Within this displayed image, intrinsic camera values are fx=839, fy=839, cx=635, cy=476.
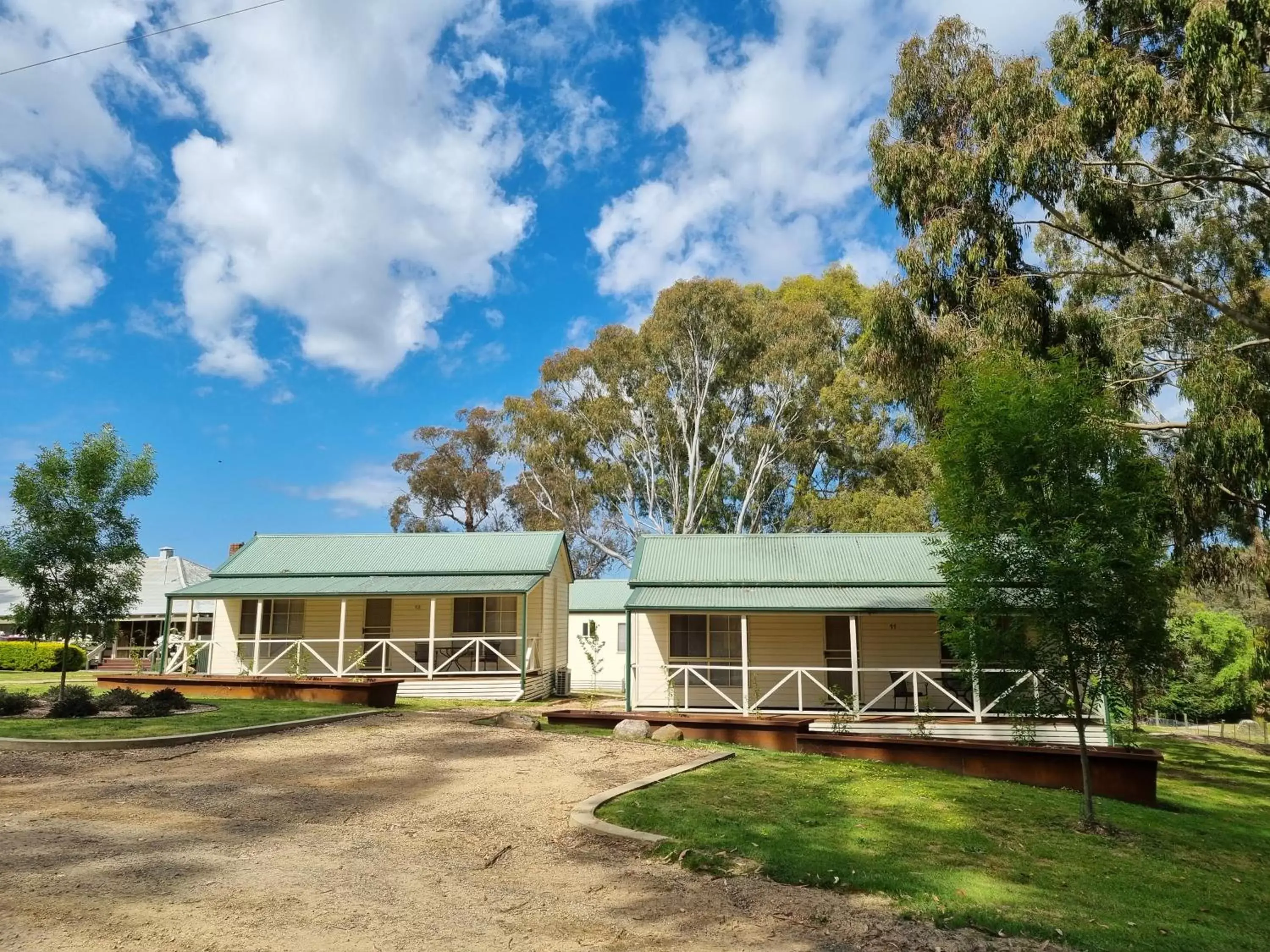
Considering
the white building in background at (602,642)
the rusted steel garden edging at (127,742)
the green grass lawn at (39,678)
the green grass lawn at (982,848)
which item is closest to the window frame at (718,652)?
the green grass lawn at (982,848)

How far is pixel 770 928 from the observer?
200 inches

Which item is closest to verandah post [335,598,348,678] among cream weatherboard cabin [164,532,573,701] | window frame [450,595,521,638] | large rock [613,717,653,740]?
cream weatherboard cabin [164,532,573,701]

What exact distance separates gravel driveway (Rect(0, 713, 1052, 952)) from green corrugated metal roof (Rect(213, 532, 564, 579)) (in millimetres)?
14240

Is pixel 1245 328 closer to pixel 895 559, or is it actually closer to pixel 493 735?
pixel 895 559

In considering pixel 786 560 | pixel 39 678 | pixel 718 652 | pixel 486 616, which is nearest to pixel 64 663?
pixel 486 616

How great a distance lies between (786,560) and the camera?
20.7m

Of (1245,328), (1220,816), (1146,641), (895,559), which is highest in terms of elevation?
(1245,328)

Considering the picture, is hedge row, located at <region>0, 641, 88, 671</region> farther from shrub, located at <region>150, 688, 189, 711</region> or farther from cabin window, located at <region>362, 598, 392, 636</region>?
shrub, located at <region>150, 688, 189, 711</region>

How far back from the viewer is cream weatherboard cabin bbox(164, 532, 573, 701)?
21703 mm

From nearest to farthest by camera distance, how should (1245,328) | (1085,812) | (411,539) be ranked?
(1085,812)
(1245,328)
(411,539)

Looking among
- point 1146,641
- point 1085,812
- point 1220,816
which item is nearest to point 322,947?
point 1085,812

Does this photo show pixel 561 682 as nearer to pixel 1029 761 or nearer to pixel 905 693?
pixel 905 693

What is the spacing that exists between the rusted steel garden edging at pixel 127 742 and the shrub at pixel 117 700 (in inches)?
150

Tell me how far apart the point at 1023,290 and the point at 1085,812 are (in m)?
10.2
